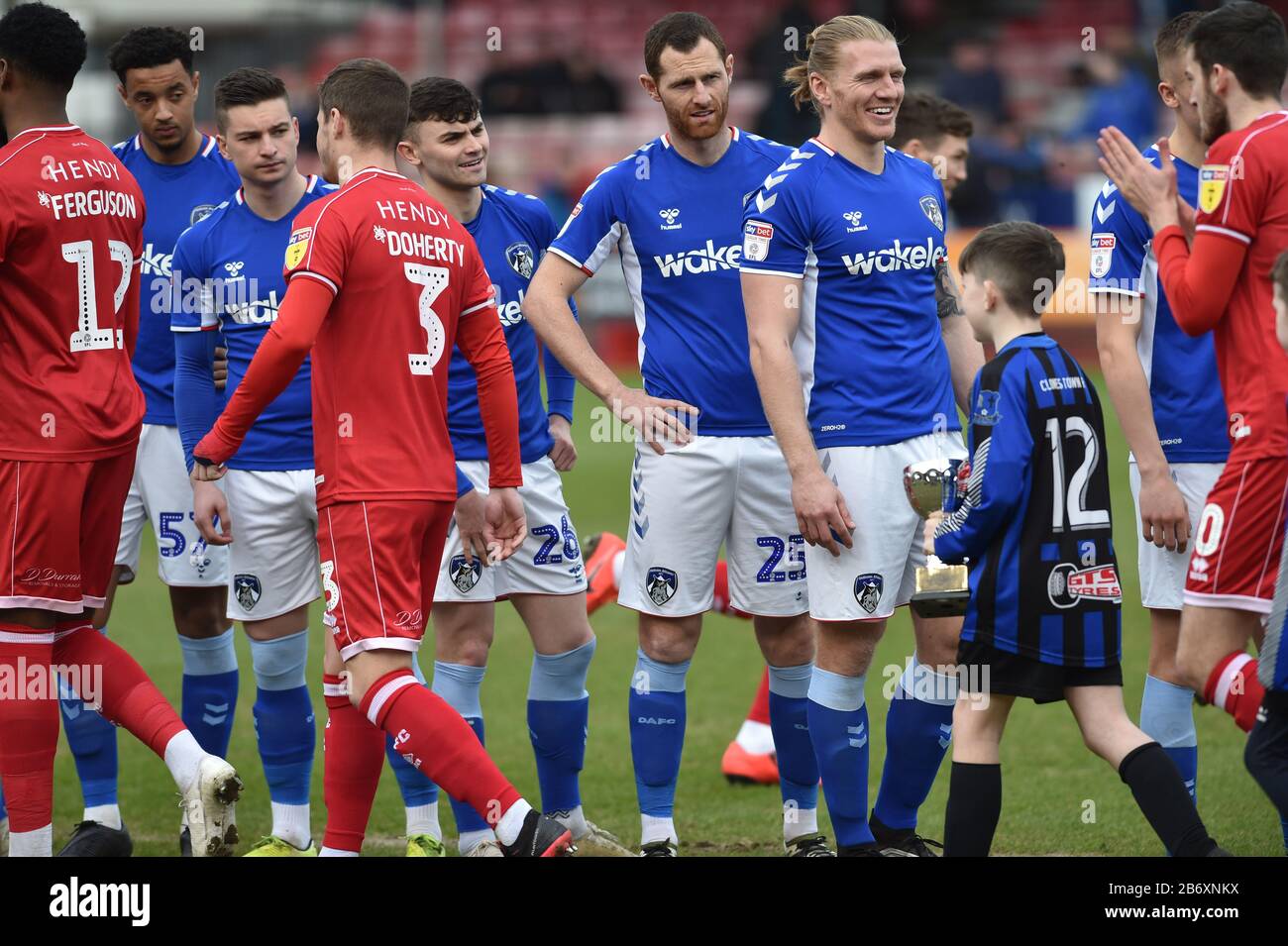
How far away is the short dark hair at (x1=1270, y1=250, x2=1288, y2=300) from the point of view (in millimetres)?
3984

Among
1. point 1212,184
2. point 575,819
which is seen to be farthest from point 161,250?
point 1212,184

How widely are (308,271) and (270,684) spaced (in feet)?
5.67

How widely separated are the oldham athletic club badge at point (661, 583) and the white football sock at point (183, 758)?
1508mm

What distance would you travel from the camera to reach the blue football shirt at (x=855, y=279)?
198 inches

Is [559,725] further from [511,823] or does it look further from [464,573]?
[511,823]

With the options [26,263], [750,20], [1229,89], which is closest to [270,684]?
[26,263]

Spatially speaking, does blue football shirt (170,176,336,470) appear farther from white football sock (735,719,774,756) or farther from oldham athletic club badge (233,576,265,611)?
white football sock (735,719,774,756)

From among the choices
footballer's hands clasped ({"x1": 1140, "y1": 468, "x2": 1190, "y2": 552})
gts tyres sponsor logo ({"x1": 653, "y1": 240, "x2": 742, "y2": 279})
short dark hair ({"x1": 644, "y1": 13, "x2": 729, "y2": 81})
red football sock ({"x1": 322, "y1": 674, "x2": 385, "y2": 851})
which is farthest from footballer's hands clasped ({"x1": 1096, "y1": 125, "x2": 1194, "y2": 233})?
red football sock ({"x1": 322, "y1": 674, "x2": 385, "y2": 851})

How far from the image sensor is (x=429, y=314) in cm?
466

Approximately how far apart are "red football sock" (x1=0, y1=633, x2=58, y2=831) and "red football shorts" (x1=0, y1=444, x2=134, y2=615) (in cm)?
14

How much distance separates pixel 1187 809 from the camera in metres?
4.24

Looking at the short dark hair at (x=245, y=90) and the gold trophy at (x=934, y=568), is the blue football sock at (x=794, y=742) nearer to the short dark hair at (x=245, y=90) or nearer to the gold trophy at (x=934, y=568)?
the gold trophy at (x=934, y=568)

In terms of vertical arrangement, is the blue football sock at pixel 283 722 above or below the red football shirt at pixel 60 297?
below

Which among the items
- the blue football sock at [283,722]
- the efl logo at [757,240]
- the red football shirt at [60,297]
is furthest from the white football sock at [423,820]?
the efl logo at [757,240]
